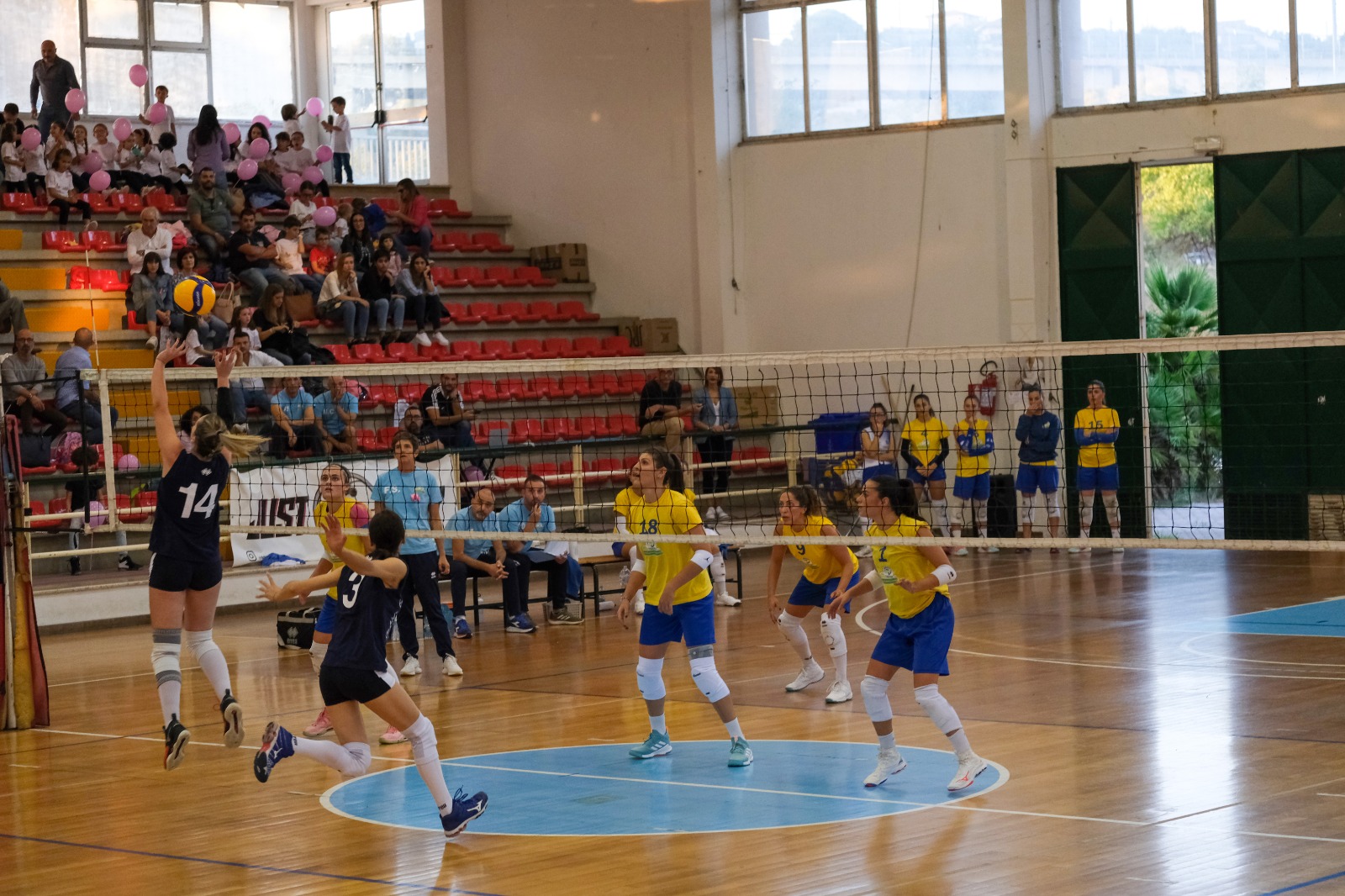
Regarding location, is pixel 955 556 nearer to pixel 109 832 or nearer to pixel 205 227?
pixel 205 227

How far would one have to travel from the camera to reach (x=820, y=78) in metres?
23.6

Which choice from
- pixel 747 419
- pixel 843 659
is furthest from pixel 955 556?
pixel 843 659

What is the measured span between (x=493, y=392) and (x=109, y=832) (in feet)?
45.8

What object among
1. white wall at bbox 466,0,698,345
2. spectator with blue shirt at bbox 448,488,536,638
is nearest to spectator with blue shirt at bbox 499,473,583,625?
spectator with blue shirt at bbox 448,488,536,638

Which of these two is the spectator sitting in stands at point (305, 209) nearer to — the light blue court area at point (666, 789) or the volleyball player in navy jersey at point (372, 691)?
the light blue court area at point (666, 789)

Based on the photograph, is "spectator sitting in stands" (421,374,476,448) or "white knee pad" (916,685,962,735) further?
"spectator sitting in stands" (421,374,476,448)

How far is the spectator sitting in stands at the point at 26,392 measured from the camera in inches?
675

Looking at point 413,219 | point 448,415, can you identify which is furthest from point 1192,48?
point 413,219

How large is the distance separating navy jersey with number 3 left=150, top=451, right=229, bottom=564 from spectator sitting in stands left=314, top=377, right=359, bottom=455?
9479mm

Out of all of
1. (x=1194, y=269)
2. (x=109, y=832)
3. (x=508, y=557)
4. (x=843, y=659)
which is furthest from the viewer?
(x=1194, y=269)

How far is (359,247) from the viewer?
22.2 meters

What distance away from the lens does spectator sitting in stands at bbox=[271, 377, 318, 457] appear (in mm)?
18406

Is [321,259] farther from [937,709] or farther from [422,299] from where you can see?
[937,709]

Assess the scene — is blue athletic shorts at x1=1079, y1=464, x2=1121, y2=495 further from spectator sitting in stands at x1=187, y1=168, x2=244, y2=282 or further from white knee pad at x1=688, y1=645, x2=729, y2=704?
spectator sitting in stands at x1=187, y1=168, x2=244, y2=282
